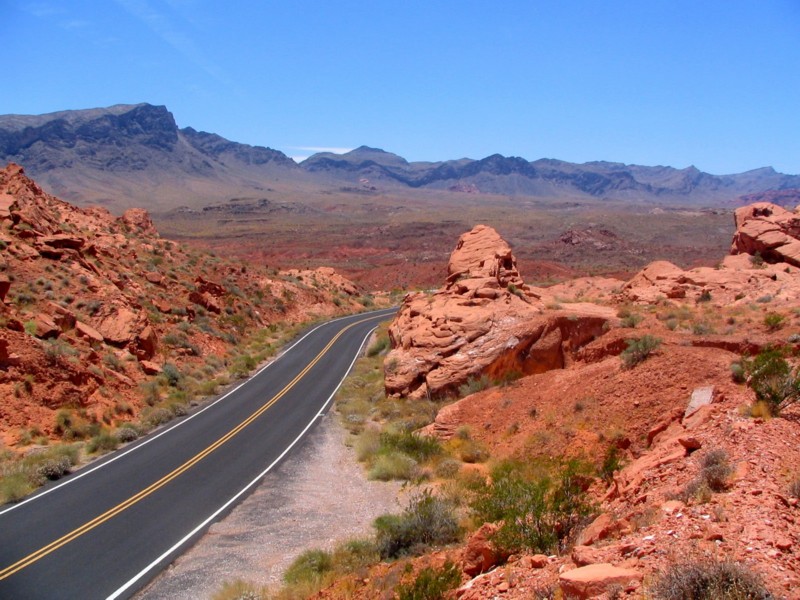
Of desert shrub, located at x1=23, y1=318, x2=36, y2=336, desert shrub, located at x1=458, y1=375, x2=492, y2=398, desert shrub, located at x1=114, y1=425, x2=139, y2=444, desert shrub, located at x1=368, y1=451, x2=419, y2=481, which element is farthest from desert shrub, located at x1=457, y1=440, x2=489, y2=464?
desert shrub, located at x1=23, y1=318, x2=36, y2=336

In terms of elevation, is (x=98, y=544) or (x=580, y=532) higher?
(x=580, y=532)

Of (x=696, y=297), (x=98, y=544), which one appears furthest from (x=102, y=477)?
(x=696, y=297)

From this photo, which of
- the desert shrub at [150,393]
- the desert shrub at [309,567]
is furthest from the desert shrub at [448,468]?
the desert shrub at [150,393]

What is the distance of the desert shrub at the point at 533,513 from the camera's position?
8047 millimetres

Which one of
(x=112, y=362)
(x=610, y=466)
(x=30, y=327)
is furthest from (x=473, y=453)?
(x=30, y=327)

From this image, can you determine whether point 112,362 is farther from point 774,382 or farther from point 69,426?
point 774,382

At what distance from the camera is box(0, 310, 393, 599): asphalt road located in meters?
10.8

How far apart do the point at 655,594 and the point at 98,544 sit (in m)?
10.2

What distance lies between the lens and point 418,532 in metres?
10.2

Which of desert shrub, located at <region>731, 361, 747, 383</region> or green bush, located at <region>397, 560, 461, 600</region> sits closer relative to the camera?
green bush, located at <region>397, 560, 461, 600</region>

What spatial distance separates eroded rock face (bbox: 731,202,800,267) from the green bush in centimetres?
2829

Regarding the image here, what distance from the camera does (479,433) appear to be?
16250mm

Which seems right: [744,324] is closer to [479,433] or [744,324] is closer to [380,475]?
[479,433]

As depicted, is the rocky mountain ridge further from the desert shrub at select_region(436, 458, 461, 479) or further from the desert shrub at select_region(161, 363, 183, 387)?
the desert shrub at select_region(161, 363, 183, 387)
